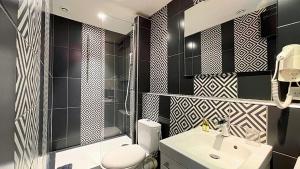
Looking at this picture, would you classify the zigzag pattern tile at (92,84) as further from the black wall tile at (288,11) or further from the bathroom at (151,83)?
the black wall tile at (288,11)

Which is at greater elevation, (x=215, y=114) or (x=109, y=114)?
(x=215, y=114)

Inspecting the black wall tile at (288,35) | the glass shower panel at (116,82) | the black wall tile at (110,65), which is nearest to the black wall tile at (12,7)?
the black wall tile at (288,35)

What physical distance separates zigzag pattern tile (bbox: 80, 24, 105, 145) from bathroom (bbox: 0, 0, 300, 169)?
0.06 ft

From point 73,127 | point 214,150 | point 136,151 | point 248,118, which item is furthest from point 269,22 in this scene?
point 73,127

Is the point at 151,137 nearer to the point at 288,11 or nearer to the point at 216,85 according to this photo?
the point at 216,85

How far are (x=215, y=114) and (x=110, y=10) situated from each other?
198 cm

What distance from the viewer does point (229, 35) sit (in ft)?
4.25

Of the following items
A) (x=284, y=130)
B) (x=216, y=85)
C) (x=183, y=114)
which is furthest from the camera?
(x=183, y=114)

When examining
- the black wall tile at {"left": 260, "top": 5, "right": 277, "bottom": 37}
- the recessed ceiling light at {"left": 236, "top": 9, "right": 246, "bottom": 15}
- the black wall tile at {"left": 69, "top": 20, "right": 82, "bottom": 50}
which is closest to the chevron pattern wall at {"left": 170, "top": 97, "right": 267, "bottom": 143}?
the black wall tile at {"left": 260, "top": 5, "right": 277, "bottom": 37}

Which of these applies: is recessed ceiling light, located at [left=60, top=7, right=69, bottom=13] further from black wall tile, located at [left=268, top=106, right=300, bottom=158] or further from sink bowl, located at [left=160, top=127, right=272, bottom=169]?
black wall tile, located at [left=268, top=106, right=300, bottom=158]

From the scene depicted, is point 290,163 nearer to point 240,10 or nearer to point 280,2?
point 280,2

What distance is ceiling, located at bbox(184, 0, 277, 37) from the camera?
3.78 feet

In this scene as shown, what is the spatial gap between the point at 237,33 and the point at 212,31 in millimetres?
255

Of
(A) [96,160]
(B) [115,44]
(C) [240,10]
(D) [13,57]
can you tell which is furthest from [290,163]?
(B) [115,44]
